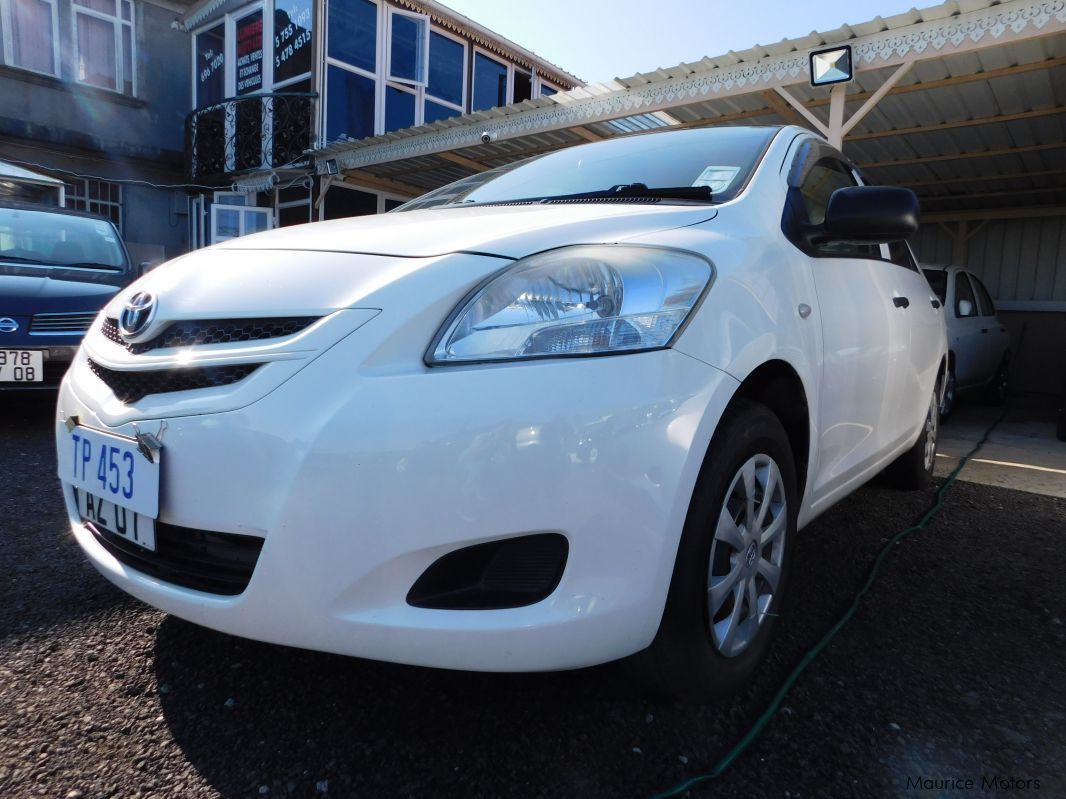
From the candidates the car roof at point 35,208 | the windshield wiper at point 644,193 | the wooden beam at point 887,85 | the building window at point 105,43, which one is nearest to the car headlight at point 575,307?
the windshield wiper at point 644,193

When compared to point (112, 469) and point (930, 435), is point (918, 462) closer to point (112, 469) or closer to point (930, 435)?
point (930, 435)

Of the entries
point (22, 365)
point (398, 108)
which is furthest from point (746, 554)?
point (398, 108)

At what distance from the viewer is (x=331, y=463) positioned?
1.20 meters

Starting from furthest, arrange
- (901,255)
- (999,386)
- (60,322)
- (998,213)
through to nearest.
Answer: (998,213), (999,386), (60,322), (901,255)

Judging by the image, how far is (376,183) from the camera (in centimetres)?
1002

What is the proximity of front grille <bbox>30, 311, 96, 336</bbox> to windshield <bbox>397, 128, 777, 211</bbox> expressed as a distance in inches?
98.4

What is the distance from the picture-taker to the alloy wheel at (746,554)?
5.08 ft

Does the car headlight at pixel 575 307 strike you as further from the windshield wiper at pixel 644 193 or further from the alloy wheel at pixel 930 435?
the alloy wheel at pixel 930 435

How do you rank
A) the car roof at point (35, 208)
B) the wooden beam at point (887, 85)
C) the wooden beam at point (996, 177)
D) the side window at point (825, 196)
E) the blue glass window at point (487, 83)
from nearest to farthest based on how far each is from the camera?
the side window at point (825, 196) < the wooden beam at point (887, 85) < the car roof at point (35, 208) < the wooden beam at point (996, 177) < the blue glass window at point (487, 83)

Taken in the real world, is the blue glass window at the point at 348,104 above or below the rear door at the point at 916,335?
above

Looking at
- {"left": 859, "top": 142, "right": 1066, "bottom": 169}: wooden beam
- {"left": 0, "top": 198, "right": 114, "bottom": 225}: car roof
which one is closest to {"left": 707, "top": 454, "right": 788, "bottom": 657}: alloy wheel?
{"left": 0, "top": 198, "right": 114, "bottom": 225}: car roof

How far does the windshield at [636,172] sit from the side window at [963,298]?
4532 millimetres

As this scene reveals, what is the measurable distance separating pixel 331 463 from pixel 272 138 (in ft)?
33.7

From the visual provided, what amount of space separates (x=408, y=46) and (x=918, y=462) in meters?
9.98
